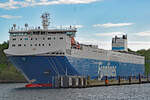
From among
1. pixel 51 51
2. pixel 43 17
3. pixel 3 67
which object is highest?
pixel 43 17

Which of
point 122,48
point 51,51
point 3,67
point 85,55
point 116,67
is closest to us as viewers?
point 51,51

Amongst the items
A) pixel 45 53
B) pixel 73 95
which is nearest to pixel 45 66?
pixel 45 53

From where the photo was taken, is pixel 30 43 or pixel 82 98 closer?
pixel 82 98

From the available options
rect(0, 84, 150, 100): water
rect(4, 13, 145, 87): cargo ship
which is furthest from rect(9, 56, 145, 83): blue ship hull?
rect(0, 84, 150, 100): water

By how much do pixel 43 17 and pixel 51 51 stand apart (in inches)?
425

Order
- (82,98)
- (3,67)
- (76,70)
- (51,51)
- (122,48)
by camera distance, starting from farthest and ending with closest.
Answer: (3,67) → (122,48) → (76,70) → (51,51) → (82,98)

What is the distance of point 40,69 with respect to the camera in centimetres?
6906

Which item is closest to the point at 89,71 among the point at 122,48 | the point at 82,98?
the point at 82,98

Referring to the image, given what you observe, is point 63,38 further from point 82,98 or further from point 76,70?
point 82,98

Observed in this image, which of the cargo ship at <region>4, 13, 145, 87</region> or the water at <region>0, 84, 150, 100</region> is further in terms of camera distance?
the cargo ship at <region>4, 13, 145, 87</region>

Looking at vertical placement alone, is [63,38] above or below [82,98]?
above

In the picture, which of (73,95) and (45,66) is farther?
(45,66)

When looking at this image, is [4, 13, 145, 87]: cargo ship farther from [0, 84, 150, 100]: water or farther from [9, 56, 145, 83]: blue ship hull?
[0, 84, 150, 100]: water

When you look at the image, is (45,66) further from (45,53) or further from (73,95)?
(73,95)
